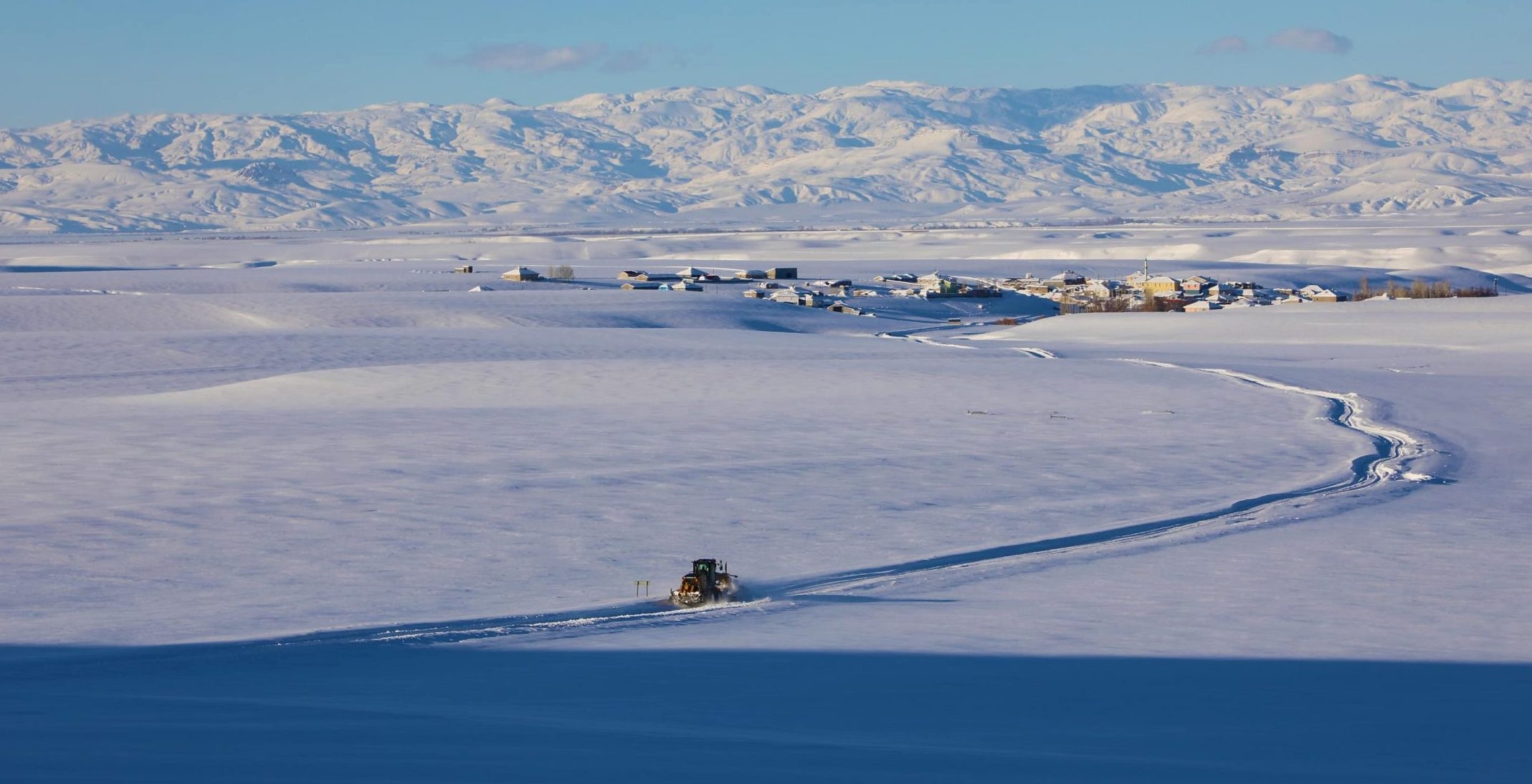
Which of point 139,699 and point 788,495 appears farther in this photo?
point 788,495

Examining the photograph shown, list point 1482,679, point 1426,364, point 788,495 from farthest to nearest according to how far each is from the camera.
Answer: point 1426,364, point 788,495, point 1482,679

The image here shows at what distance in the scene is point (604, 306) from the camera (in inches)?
1458

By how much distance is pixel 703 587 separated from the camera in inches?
328

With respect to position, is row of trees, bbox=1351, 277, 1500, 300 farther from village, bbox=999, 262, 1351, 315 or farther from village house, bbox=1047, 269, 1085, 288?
village house, bbox=1047, 269, 1085, 288

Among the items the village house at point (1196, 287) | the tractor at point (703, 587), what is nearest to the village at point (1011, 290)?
the village house at point (1196, 287)

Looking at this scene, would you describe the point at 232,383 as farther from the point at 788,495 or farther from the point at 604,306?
the point at 604,306

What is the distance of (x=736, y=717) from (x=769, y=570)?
2930 mm

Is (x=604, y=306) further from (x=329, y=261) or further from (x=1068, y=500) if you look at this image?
(x=329, y=261)

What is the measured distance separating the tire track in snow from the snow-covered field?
4 cm

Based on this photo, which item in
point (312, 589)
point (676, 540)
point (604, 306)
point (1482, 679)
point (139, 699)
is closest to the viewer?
point (139, 699)

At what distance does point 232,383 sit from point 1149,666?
1556cm

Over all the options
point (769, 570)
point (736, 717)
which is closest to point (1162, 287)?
point (769, 570)

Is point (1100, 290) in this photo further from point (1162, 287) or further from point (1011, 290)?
point (1011, 290)

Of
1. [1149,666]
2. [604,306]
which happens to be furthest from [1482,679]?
[604,306]
